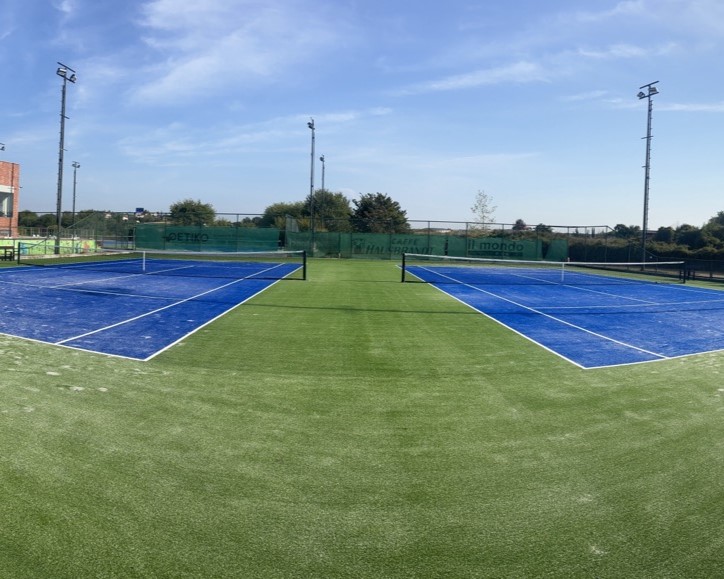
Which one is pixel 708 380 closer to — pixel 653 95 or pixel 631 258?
pixel 653 95

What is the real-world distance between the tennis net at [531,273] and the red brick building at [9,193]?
44.0 meters

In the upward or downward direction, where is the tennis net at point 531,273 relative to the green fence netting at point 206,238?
downward

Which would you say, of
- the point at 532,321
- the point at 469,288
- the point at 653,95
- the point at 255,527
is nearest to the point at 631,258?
the point at 653,95

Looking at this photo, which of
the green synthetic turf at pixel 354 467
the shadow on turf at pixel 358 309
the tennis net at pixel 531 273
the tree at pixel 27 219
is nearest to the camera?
the green synthetic turf at pixel 354 467

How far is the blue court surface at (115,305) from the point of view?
10.7 meters

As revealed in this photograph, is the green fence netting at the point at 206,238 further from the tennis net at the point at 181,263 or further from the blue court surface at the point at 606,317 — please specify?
the blue court surface at the point at 606,317

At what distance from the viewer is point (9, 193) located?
196 ft

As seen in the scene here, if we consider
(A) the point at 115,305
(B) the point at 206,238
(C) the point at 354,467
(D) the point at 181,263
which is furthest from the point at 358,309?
(B) the point at 206,238

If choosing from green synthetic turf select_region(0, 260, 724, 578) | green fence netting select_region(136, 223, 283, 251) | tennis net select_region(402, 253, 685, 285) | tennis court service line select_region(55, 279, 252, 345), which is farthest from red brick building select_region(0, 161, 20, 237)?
green synthetic turf select_region(0, 260, 724, 578)

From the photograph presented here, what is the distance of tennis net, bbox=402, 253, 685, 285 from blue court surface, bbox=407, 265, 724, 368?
117 inches

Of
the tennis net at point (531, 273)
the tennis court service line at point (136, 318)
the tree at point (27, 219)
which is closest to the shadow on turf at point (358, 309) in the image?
the tennis court service line at point (136, 318)

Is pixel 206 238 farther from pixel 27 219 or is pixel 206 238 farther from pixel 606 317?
pixel 27 219

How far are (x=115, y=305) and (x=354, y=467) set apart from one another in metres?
12.3

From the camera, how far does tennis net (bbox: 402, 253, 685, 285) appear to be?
29016mm
